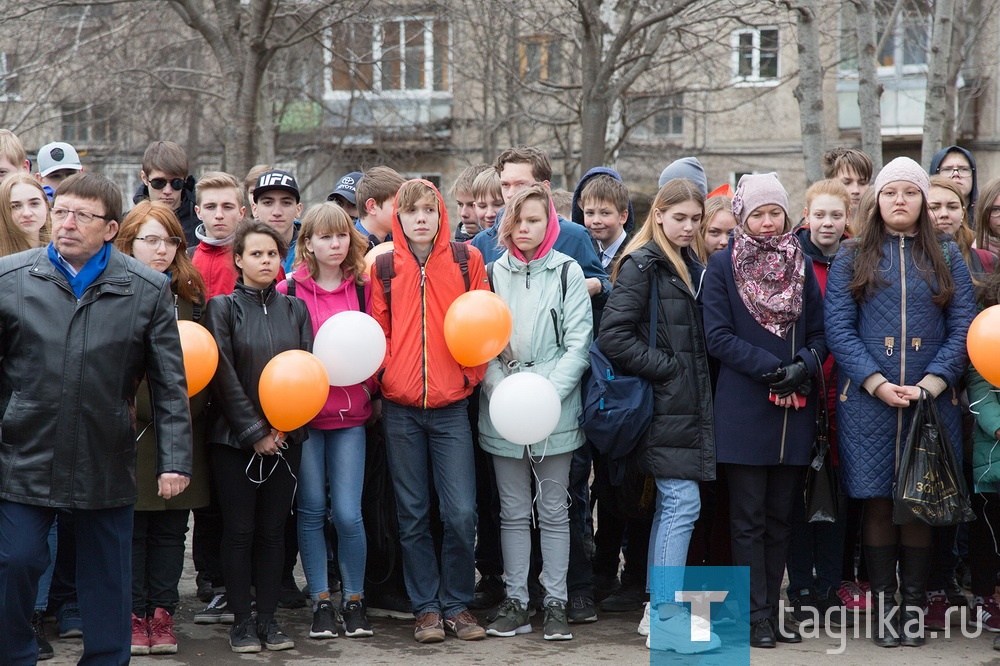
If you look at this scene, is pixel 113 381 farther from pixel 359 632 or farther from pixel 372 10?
pixel 372 10

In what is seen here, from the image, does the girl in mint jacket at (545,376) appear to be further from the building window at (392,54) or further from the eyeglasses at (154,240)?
the building window at (392,54)

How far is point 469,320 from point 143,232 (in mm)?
1563

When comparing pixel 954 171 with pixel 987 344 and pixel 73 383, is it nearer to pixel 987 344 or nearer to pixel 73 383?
pixel 987 344

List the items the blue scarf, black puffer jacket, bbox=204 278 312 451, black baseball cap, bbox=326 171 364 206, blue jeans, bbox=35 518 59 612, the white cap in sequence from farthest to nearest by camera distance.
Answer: black baseball cap, bbox=326 171 364 206, the white cap, blue jeans, bbox=35 518 59 612, black puffer jacket, bbox=204 278 312 451, the blue scarf

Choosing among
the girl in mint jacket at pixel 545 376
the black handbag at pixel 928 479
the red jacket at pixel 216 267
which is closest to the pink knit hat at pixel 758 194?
the girl in mint jacket at pixel 545 376

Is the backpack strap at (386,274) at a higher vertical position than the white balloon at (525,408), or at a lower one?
higher

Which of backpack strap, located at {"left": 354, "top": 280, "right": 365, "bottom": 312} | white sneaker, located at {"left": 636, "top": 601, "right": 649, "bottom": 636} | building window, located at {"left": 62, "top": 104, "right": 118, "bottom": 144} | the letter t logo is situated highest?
building window, located at {"left": 62, "top": 104, "right": 118, "bottom": 144}

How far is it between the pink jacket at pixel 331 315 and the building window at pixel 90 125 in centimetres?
1620

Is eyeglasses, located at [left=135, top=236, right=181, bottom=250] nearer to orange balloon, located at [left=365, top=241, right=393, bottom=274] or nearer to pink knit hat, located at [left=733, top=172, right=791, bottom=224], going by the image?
orange balloon, located at [left=365, top=241, right=393, bottom=274]

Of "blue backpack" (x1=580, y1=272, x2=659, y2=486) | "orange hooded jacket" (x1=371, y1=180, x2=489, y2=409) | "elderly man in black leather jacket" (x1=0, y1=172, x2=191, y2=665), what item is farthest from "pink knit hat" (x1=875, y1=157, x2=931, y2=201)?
"elderly man in black leather jacket" (x1=0, y1=172, x2=191, y2=665)

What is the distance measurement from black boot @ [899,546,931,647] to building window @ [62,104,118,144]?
18.0 metres

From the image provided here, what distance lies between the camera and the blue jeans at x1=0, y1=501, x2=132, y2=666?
3.78 m

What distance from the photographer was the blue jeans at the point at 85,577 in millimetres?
3779

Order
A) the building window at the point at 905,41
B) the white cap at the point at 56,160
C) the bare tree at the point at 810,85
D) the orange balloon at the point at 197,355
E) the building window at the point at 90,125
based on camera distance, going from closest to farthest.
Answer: the orange balloon at the point at 197,355
the white cap at the point at 56,160
the bare tree at the point at 810,85
the building window at the point at 905,41
the building window at the point at 90,125
